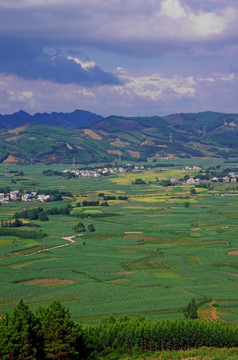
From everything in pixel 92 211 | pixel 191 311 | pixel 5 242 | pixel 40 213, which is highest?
pixel 40 213

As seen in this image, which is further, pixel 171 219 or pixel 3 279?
pixel 171 219

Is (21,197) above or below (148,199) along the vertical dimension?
above

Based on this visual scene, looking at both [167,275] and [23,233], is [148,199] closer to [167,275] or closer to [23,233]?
[23,233]

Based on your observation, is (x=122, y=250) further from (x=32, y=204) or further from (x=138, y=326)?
(x=32, y=204)

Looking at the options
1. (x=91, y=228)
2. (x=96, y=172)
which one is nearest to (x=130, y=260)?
(x=91, y=228)

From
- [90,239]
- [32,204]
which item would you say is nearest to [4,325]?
[90,239]

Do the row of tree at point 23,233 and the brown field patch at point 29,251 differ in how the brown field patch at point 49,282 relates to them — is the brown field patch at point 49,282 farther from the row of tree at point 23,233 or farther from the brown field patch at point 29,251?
the row of tree at point 23,233

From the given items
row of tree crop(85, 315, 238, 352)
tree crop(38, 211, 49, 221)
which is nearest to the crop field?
tree crop(38, 211, 49, 221)

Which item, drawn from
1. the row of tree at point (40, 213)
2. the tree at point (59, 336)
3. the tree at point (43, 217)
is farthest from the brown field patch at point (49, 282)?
the row of tree at point (40, 213)
